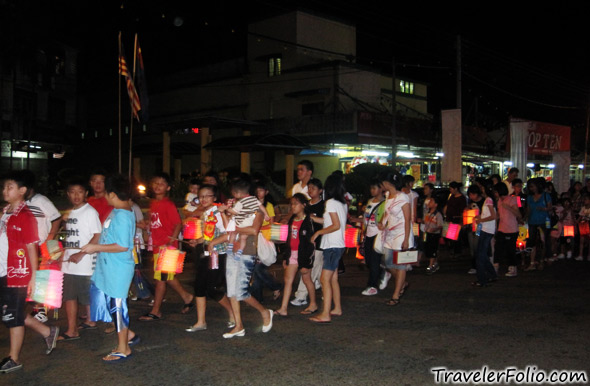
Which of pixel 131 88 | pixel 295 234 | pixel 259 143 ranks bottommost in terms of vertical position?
pixel 295 234

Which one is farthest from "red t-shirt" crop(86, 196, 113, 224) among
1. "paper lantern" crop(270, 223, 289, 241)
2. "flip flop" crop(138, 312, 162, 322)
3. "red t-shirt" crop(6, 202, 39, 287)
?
"paper lantern" crop(270, 223, 289, 241)

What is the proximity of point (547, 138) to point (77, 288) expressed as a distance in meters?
19.5

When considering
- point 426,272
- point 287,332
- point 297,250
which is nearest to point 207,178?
point 297,250

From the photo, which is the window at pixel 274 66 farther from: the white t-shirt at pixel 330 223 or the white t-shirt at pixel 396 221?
the white t-shirt at pixel 330 223

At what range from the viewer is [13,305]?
4555 millimetres

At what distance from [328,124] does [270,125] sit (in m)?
4.14

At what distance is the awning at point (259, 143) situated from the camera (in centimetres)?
1936

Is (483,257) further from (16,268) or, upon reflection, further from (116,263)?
(16,268)

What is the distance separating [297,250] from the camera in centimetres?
676

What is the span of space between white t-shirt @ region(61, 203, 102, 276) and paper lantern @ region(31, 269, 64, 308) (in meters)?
0.42

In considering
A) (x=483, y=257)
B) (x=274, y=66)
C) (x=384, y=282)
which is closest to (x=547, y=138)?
(x=483, y=257)

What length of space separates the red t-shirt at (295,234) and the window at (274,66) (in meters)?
26.2

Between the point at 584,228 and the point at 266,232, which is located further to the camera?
the point at 584,228

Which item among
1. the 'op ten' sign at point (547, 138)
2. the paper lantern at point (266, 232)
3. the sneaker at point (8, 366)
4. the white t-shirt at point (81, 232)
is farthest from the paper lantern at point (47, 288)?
the 'op ten' sign at point (547, 138)
